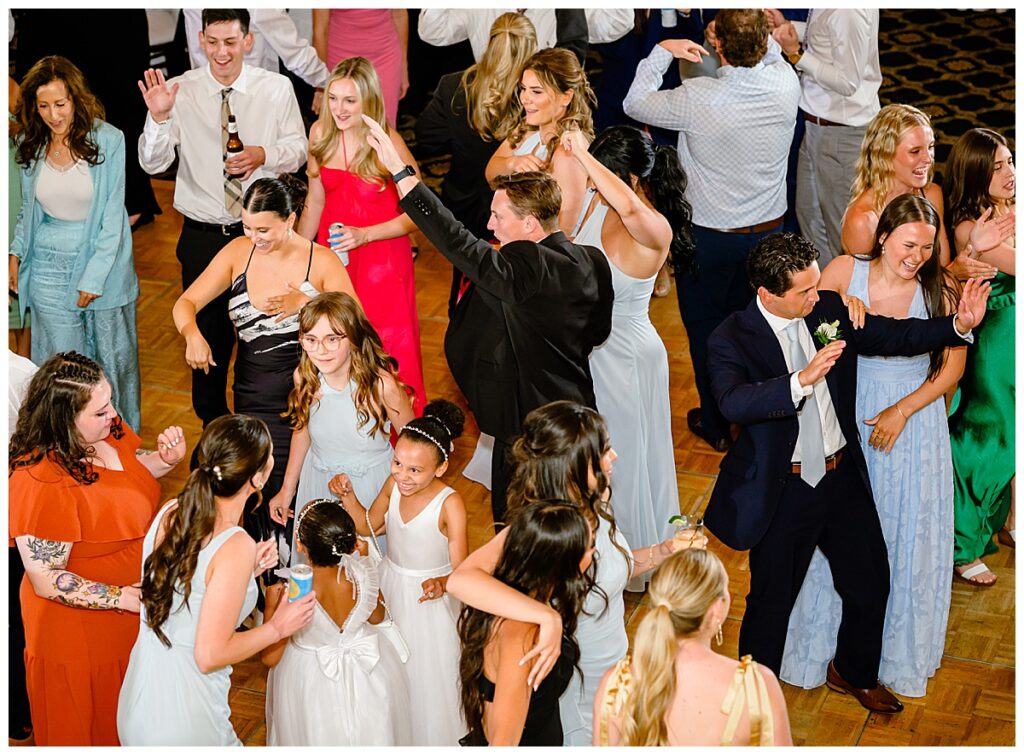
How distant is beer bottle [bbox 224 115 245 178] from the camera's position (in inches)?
221

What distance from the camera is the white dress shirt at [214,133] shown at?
18.7 ft

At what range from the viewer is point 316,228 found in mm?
5777

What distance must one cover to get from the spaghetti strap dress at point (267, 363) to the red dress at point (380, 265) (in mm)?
781

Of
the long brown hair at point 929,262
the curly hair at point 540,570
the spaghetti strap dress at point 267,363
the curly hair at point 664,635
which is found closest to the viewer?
the curly hair at point 664,635

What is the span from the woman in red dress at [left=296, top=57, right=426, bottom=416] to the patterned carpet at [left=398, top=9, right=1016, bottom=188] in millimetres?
2968

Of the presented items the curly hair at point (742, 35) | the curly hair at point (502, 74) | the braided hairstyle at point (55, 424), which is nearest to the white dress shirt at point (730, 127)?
the curly hair at point (742, 35)

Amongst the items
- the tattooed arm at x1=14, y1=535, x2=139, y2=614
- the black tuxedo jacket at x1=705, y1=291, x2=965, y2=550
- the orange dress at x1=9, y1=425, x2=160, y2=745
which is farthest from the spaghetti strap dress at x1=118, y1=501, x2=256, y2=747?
the black tuxedo jacket at x1=705, y1=291, x2=965, y2=550

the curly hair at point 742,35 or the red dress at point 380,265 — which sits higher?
the curly hair at point 742,35

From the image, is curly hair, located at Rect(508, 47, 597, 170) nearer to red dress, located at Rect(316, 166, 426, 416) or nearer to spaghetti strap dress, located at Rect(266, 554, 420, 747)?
red dress, located at Rect(316, 166, 426, 416)

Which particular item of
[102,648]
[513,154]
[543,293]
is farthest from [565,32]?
[102,648]

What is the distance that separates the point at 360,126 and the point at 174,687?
8.43 feet

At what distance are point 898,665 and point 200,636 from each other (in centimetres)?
236

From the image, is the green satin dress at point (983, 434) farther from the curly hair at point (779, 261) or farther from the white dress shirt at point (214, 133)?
the white dress shirt at point (214, 133)

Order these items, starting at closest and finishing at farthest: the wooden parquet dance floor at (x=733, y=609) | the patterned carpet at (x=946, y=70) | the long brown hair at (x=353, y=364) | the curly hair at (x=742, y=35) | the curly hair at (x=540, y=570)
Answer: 1. the curly hair at (x=540, y=570)
2. the long brown hair at (x=353, y=364)
3. the wooden parquet dance floor at (x=733, y=609)
4. the curly hair at (x=742, y=35)
5. the patterned carpet at (x=946, y=70)
